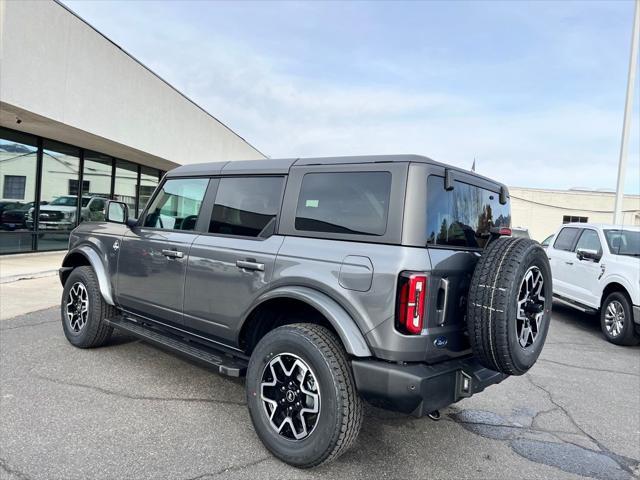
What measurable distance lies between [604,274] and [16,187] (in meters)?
12.3

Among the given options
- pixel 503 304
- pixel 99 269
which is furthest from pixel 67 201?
pixel 503 304

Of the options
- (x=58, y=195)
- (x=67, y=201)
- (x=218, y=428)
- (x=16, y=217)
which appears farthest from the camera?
(x=67, y=201)

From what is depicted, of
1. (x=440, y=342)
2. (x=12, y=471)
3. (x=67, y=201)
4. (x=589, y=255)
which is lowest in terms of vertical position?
(x=12, y=471)

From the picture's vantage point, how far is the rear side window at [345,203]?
2.92 meters

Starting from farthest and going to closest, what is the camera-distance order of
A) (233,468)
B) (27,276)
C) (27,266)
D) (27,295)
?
(27,266) → (27,276) → (27,295) → (233,468)

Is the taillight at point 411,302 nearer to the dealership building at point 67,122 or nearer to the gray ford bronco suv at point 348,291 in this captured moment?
the gray ford bronco suv at point 348,291

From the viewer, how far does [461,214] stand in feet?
10.6

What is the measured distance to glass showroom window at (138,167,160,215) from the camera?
1737cm

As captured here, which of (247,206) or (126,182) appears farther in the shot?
(126,182)

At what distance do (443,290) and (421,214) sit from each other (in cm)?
47

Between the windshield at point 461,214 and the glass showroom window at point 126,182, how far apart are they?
Answer: 14.1 meters

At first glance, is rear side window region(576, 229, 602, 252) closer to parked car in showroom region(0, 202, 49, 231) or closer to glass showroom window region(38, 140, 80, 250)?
glass showroom window region(38, 140, 80, 250)

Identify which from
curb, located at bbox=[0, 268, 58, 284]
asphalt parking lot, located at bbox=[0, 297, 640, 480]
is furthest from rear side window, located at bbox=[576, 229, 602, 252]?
curb, located at bbox=[0, 268, 58, 284]

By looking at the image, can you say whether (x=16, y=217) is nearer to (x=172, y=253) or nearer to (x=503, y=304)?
(x=172, y=253)
